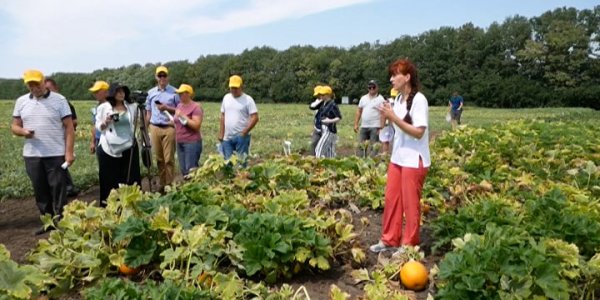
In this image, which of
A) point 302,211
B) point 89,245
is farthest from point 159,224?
point 302,211

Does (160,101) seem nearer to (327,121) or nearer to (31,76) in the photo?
(31,76)

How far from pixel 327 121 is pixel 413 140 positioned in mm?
4951

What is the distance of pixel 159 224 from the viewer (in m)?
3.75

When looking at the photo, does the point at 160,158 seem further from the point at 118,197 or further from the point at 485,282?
the point at 485,282

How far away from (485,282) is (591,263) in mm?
750

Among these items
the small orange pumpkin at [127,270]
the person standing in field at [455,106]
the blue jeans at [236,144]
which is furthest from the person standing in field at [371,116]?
the person standing in field at [455,106]

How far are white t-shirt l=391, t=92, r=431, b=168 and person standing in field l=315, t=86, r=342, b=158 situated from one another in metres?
4.85

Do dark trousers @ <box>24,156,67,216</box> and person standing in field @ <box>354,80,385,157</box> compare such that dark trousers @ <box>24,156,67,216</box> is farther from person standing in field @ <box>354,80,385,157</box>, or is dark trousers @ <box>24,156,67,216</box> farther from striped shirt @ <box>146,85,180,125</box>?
person standing in field @ <box>354,80,385,157</box>

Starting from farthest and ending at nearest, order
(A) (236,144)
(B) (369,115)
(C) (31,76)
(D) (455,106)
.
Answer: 1. (D) (455,106)
2. (B) (369,115)
3. (A) (236,144)
4. (C) (31,76)

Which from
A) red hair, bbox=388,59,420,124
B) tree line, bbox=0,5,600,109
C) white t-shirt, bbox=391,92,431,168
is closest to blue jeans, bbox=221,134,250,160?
white t-shirt, bbox=391,92,431,168

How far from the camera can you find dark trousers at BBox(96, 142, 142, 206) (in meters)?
6.47

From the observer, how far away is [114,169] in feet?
21.5

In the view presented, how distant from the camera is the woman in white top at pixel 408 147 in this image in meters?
4.17

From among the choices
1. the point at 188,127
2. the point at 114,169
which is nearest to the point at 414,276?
the point at 114,169
